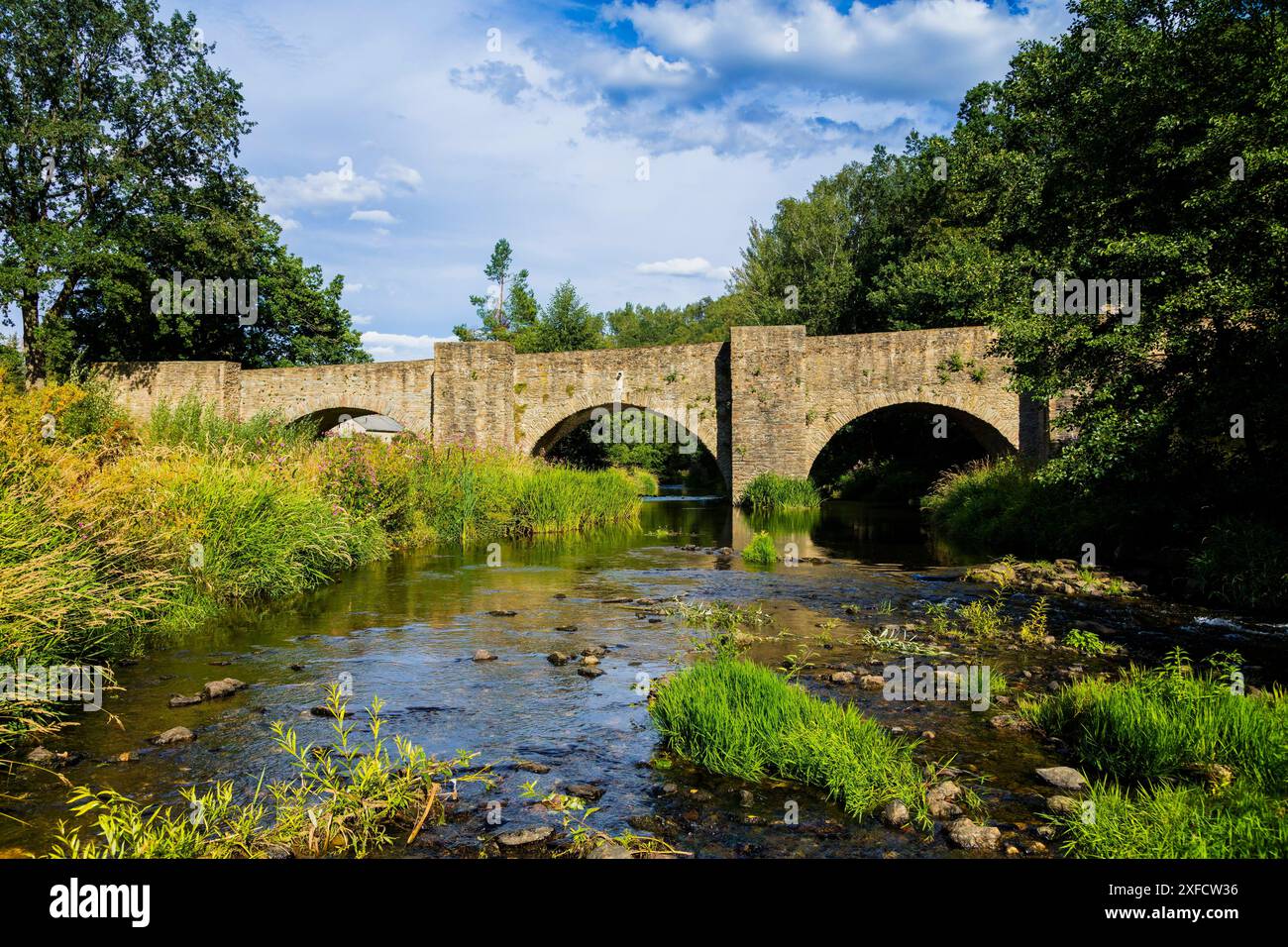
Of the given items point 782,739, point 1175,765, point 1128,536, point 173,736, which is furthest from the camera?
point 1128,536

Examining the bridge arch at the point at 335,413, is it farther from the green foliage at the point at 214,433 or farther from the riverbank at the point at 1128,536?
the riverbank at the point at 1128,536

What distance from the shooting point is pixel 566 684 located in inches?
237

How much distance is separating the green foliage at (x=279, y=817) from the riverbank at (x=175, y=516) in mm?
1525

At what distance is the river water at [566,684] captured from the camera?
3803mm

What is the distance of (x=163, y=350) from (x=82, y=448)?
26534 mm

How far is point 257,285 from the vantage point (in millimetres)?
30328

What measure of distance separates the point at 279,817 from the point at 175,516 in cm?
561

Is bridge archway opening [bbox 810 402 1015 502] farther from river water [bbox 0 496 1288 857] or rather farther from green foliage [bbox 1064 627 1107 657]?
green foliage [bbox 1064 627 1107 657]

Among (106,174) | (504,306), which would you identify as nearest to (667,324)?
(504,306)

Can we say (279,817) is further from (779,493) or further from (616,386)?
(616,386)

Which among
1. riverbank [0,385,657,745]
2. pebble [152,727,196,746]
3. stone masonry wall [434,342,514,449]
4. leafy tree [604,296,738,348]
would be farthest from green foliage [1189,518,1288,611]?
leafy tree [604,296,738,348]

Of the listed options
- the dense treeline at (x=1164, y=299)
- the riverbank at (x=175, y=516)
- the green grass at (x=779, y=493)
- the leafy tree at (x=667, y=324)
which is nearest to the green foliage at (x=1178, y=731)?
the dense treeline at (x=1164, y=299)

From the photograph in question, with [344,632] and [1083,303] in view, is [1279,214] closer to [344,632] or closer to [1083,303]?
[1083,303]
